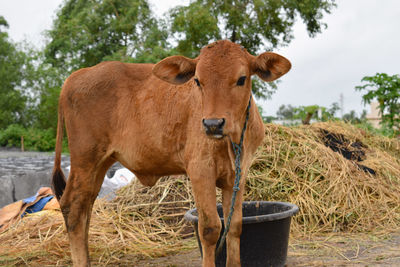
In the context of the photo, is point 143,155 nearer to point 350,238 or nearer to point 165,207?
point 165,207

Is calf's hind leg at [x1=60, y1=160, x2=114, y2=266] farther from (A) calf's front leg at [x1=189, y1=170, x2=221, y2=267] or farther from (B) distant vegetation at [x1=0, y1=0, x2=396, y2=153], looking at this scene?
(B) distant vegetation at [x1=0, y1=0, x2=396, y2=153]

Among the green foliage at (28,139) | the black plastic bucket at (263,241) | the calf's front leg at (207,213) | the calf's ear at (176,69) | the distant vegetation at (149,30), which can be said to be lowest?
the green foliage at (28,139)

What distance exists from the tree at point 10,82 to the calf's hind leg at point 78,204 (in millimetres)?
34627

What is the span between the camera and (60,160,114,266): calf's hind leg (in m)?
3.59

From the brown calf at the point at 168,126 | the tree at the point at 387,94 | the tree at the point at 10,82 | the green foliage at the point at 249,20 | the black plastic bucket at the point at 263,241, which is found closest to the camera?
the brown calf at the point at 168,126

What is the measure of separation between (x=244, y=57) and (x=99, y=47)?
19.3 meters

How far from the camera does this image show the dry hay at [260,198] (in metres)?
4.42

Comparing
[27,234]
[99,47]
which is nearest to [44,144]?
[99,47]

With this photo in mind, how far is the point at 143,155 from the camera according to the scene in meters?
3.35

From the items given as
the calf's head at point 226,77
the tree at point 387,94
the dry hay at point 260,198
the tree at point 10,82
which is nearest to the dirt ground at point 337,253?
the dry hay at point 260,198

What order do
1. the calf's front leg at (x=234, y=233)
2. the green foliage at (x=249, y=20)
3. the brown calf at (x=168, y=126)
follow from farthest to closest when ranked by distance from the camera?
the green foliage at (x=249, y=20) → the calf's front leg at (x=234, y=233) → the brown calf at (x=168, y=126)

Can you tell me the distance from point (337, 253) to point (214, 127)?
7.48 ft

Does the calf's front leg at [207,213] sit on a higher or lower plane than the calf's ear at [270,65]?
lower

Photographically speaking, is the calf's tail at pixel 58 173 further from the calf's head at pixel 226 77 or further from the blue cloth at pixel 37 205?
the blue cloth at pixel 37 205
